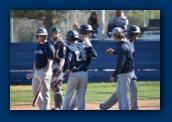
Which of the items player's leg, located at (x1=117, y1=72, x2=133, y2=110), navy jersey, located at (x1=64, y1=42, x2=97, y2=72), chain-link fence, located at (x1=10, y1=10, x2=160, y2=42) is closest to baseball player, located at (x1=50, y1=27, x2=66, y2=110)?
navy jersey, located at (x1=64, y1=42, x2=97, y2=72)

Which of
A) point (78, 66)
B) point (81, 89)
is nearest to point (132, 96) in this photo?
point (81, 89)

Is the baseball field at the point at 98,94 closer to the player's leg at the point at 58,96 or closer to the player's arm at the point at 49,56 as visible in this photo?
the player's leg at the point at 58,96

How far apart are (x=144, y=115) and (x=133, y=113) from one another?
18 centimetres

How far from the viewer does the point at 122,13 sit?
49.0 feet

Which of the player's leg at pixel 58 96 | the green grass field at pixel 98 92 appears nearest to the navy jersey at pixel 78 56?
the player's leg at pixel 58 96

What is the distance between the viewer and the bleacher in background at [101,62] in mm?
16062

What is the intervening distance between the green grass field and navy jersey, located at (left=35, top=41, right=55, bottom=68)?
8.39ft

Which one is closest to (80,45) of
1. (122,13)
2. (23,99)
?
(23,99)

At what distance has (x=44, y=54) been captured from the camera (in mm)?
9945

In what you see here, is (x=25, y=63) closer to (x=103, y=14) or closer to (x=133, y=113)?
(x=103, y=14)

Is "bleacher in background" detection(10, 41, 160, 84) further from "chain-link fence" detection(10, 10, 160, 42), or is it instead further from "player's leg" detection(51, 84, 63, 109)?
"player's leg" detection(51, 84, 63, 109)

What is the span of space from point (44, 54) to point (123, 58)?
4.59 feet

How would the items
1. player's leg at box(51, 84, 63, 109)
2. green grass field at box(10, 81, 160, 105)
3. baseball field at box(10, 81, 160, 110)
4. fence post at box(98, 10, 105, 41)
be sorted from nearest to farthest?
player's leg at box(51, 84, 63, 109) < baseball field at box(10, 81, 160, 110) < green grass field at box(10, 81, 160, 105) < fence post at box(98, 10, 105, 41)

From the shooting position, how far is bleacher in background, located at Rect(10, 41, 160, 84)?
52.7 feet
